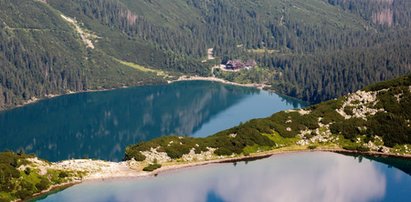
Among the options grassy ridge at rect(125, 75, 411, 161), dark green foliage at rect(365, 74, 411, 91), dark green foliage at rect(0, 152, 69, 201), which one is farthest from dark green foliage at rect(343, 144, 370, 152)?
dark green foliage at rect(0, 152, 69, 201)

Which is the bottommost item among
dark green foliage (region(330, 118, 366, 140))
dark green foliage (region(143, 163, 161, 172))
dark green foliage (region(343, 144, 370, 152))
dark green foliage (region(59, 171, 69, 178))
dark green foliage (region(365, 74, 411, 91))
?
dark green foliage (region(59, 171, 69, 178))

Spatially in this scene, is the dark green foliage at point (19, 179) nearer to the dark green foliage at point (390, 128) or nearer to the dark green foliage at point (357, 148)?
the dark green foliage at point (357, 148)

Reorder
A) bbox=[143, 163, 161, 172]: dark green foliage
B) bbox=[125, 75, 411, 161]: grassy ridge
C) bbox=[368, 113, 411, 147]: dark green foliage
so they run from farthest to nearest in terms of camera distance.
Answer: bbox=[368, 113, 411, 147]: dark green foliage, bbox=[125, 75, 411, 161]: grassy ridge, bbox=[143, 163, 161, 172]: dark green foliage

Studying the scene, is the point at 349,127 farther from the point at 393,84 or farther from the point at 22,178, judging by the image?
the point at 22,178

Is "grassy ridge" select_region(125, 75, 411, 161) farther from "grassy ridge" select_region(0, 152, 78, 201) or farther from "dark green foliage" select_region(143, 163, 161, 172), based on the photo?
"grassy ridge" select_region(0, 152, 78, 201)

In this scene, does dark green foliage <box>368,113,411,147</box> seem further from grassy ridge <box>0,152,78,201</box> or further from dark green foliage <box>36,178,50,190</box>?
dark green foliage <box>36,178,50,190</box>

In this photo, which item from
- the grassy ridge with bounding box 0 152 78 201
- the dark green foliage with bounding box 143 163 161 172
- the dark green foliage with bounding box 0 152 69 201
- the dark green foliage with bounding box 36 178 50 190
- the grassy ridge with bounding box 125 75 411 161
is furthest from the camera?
the grassy ridge with bounding box 125 75 411 161

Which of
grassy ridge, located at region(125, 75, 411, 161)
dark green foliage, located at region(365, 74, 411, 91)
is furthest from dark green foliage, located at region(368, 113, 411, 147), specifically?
dark green foliage, located at region(365, 74, 411, 91)

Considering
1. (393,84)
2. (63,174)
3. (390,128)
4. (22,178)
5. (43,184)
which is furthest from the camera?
(393,84)

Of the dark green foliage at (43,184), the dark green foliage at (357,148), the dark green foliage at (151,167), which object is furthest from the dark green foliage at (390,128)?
the dark green foliage at (43,184)

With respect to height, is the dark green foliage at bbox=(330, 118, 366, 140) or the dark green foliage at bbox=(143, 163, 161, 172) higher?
the dark green foliage at bbox=(330, 118, 366, 140)

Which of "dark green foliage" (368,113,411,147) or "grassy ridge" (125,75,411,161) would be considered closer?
"grassy ridge" (125,75,411,161)

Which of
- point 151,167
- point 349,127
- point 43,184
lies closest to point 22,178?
point 43,184

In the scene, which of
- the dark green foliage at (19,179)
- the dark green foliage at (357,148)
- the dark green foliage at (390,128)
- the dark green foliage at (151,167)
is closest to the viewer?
the dark green foliage at (19,179)
